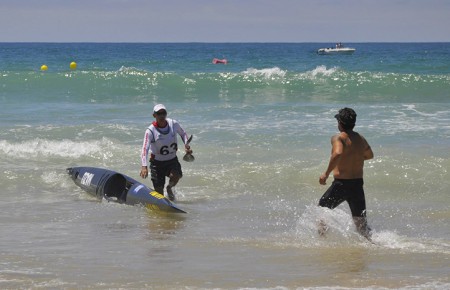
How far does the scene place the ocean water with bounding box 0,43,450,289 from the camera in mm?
7465

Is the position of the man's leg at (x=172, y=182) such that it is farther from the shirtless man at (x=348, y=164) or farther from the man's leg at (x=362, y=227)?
the man's leg at (x=362, y=227)

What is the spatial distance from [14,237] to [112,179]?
9.44 feet

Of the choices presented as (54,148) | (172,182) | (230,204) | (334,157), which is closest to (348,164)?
(334,157)

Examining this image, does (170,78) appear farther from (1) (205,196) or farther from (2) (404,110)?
(1) (205,196)

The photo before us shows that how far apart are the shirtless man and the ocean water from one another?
0.41 meters

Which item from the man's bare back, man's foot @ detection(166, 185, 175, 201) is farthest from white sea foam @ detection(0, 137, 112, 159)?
the man's bare back

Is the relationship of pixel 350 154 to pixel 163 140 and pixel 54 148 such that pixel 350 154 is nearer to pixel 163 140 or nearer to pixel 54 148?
pixel 163 140

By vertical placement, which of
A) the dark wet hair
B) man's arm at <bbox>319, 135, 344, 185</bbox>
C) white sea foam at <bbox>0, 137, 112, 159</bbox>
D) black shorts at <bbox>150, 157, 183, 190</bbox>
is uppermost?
the dark wet hair

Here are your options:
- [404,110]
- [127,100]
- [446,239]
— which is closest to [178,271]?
[446,239]

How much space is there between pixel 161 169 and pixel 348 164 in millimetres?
3340

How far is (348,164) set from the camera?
A: 27.2 feet

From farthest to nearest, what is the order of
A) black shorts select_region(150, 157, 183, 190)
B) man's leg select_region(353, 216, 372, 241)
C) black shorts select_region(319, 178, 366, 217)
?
black shorts select_region(150, 157, 183, 190)
man's leg select_region(353, 216, 372, 241)
black shorts select_region(319, 178, 366, 217)

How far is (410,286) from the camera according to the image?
693 cm

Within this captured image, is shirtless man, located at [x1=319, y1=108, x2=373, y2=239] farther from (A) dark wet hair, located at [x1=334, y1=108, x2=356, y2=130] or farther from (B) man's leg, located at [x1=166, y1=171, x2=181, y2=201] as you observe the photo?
(B) man's leg, located at [x1=166, y1=171, x2=181, y2=201]
